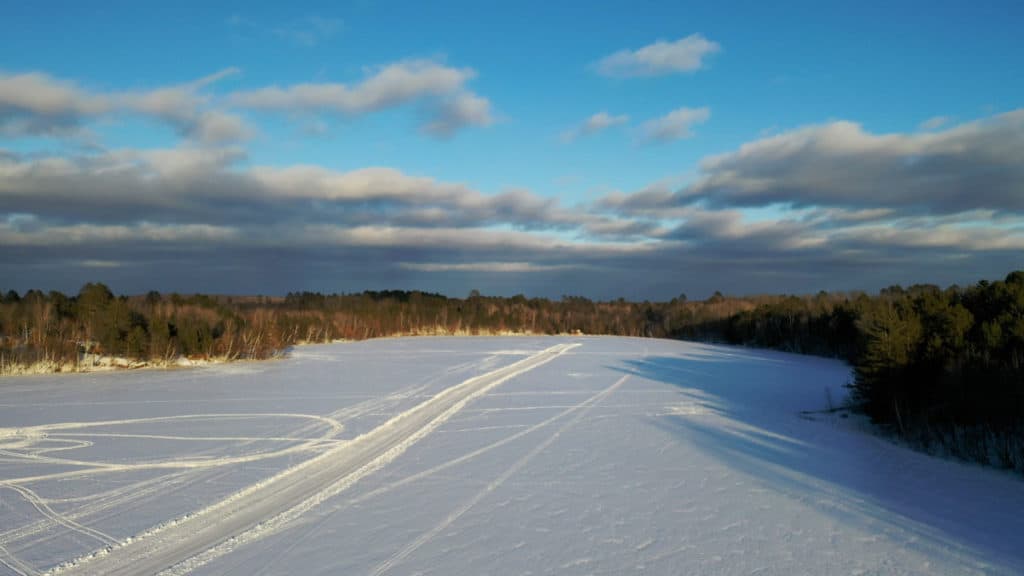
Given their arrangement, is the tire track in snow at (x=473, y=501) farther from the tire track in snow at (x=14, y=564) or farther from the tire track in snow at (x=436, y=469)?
the tire track in snow at (x=14, y=564)

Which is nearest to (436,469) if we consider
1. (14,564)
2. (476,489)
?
(476,489)

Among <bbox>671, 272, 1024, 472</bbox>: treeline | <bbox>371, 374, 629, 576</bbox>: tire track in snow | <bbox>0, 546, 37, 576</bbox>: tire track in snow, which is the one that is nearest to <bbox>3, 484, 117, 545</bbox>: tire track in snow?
<bbox>0, 546, 37, 576</bbox>: tire track in snow

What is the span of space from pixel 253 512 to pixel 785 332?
79.8 ft

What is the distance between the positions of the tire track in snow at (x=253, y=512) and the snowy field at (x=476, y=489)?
0.02m

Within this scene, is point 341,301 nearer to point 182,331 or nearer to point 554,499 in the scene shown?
point 182,331

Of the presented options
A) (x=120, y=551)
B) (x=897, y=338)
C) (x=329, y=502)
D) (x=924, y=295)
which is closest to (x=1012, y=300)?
(x=924, y=295)

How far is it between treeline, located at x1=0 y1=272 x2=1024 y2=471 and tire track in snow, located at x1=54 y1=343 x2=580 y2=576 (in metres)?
6.64

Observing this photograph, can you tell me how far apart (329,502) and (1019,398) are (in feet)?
24.9

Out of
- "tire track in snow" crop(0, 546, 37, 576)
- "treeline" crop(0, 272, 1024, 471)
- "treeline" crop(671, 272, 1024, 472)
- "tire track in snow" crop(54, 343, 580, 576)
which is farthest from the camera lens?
"treeline" crop(0, 272, 1024, 471)

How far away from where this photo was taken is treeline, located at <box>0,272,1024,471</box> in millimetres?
8125

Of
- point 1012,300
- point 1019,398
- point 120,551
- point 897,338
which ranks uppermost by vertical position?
point 1012,300

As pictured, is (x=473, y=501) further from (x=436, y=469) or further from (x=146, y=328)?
(x=146, y=328)

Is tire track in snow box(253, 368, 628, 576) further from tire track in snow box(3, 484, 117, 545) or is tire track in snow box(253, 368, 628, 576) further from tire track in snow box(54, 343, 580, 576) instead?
tire track in snow box(3, 484, 117, 545)

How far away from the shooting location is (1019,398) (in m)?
7.45
